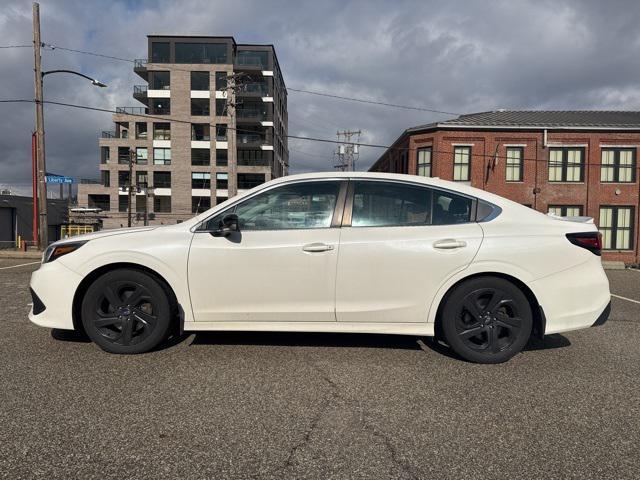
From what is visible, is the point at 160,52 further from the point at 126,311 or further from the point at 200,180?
the point at 126,311

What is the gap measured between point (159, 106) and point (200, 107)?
496 cm

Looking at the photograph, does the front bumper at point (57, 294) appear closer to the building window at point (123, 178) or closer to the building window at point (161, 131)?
the building window at point (161, 131)

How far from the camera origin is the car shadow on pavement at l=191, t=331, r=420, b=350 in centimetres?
407

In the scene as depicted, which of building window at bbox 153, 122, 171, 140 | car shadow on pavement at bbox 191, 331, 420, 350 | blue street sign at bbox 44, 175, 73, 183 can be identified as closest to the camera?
car shadow on pavement at bbox 191, 331, 420, 350

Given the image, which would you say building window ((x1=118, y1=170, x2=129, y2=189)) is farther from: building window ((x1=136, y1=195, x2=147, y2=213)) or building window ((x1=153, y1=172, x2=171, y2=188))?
building window ((x1=153, y1=172, x2=171, y2=188))

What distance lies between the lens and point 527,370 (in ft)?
11.4

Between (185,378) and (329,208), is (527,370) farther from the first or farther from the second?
(185,378)

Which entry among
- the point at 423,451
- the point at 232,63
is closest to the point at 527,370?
the point at 423,451

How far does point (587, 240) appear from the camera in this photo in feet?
11.8

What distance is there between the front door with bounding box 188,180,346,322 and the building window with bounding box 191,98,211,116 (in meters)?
53.3

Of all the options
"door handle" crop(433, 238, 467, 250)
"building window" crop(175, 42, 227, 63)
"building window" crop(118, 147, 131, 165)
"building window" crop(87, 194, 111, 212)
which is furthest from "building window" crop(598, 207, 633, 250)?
"building window" crop(87, 194, 111, 212)

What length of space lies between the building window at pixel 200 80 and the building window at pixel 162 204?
45.4 feet

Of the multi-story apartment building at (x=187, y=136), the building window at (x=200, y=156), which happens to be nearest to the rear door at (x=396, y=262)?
the multi-story apartment building at (x=187, y=136)

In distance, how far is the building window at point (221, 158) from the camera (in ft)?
173
